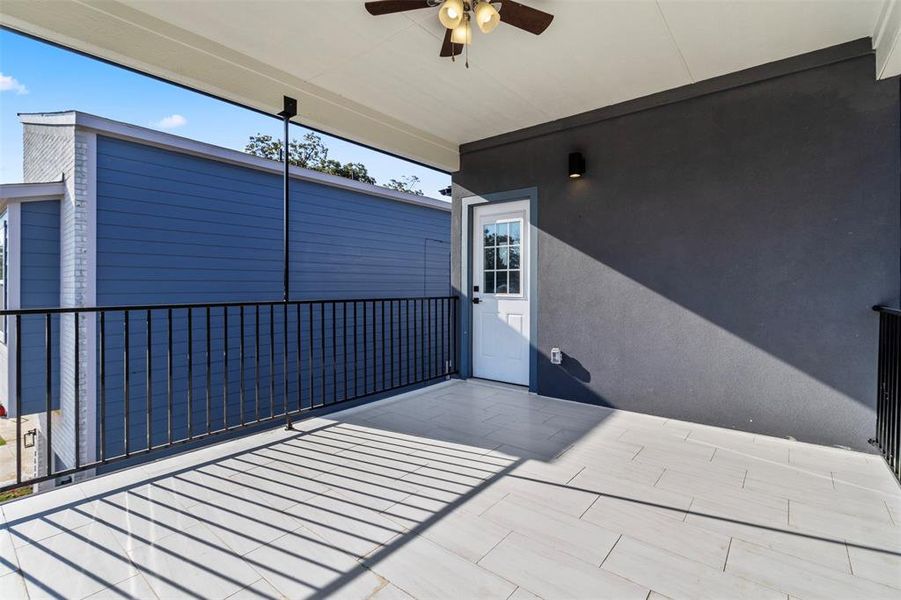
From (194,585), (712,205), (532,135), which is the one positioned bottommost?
(194,585)

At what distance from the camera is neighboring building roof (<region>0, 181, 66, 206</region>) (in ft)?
13.5

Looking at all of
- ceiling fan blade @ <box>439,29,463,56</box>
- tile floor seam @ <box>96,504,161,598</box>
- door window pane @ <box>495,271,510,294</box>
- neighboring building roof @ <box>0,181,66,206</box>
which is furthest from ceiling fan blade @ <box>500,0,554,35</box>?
neighboring building roof @ <box>0,181,66,206</box>

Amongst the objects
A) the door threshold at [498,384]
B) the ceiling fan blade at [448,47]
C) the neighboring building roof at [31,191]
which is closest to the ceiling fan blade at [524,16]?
the ceiling fan blade at [448,47]

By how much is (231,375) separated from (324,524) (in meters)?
4.03

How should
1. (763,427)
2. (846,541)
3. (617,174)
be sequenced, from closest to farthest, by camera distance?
(846,541)
(763,427)
(617,174)

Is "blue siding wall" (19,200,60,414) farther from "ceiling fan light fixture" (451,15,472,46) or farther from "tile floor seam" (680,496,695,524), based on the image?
"tile floor seam" (680,496,695,524)

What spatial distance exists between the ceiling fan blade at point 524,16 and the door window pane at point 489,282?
2658 mm

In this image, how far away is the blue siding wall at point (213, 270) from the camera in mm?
4484

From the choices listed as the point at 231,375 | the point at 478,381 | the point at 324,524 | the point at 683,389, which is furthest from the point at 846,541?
the point at 231,375

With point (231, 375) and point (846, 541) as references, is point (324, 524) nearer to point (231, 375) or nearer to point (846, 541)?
point (846, 541)

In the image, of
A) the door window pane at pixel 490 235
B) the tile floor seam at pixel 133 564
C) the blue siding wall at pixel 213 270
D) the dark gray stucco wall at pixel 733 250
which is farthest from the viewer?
the door window pane at pixel 490 235

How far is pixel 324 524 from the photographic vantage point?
6.25 ft

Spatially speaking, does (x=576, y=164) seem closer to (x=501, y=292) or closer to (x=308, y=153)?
(x=501, y=292)

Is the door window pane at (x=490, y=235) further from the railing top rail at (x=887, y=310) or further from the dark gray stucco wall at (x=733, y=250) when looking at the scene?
the railing top rail at (x=887, y=310)
